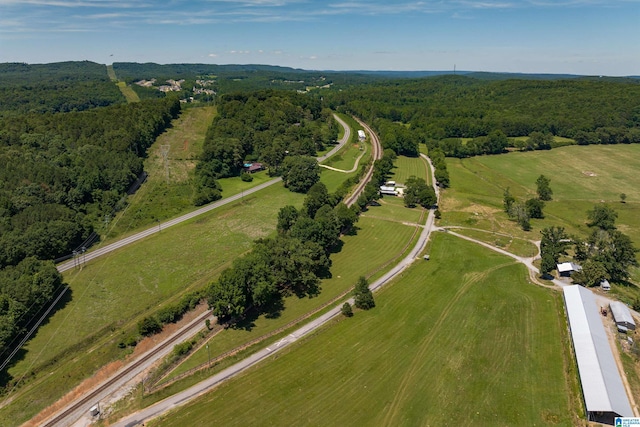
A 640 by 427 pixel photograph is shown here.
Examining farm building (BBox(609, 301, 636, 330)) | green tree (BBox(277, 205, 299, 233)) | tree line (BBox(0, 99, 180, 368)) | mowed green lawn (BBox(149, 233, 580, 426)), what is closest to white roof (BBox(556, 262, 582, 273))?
mowed green lawn (BBox(149, 233, 580, 426))

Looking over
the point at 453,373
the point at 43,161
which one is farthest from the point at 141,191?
the point at 453,373

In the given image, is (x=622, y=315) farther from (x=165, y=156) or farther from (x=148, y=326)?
(x=165, y=156)

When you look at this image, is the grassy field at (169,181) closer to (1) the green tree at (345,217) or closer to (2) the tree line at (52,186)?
(2) the tree line at (52,186)

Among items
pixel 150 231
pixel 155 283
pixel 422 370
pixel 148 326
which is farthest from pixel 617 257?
pixel 150 231

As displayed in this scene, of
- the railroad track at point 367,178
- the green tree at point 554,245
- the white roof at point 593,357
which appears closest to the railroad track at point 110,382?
the white roof at point 593,357

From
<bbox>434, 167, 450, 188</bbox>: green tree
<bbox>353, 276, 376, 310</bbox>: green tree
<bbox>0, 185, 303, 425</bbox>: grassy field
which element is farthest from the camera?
<bbox>434, 167, 450, 188</bbox>: green tree

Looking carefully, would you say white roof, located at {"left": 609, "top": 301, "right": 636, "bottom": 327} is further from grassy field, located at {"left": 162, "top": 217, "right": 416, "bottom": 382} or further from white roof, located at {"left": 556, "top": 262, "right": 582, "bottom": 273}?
grassy field, located at {"left": 162, "top": 217, "right": 416, "bottom": 382}

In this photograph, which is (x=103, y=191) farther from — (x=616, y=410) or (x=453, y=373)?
(x=616, y=410)
